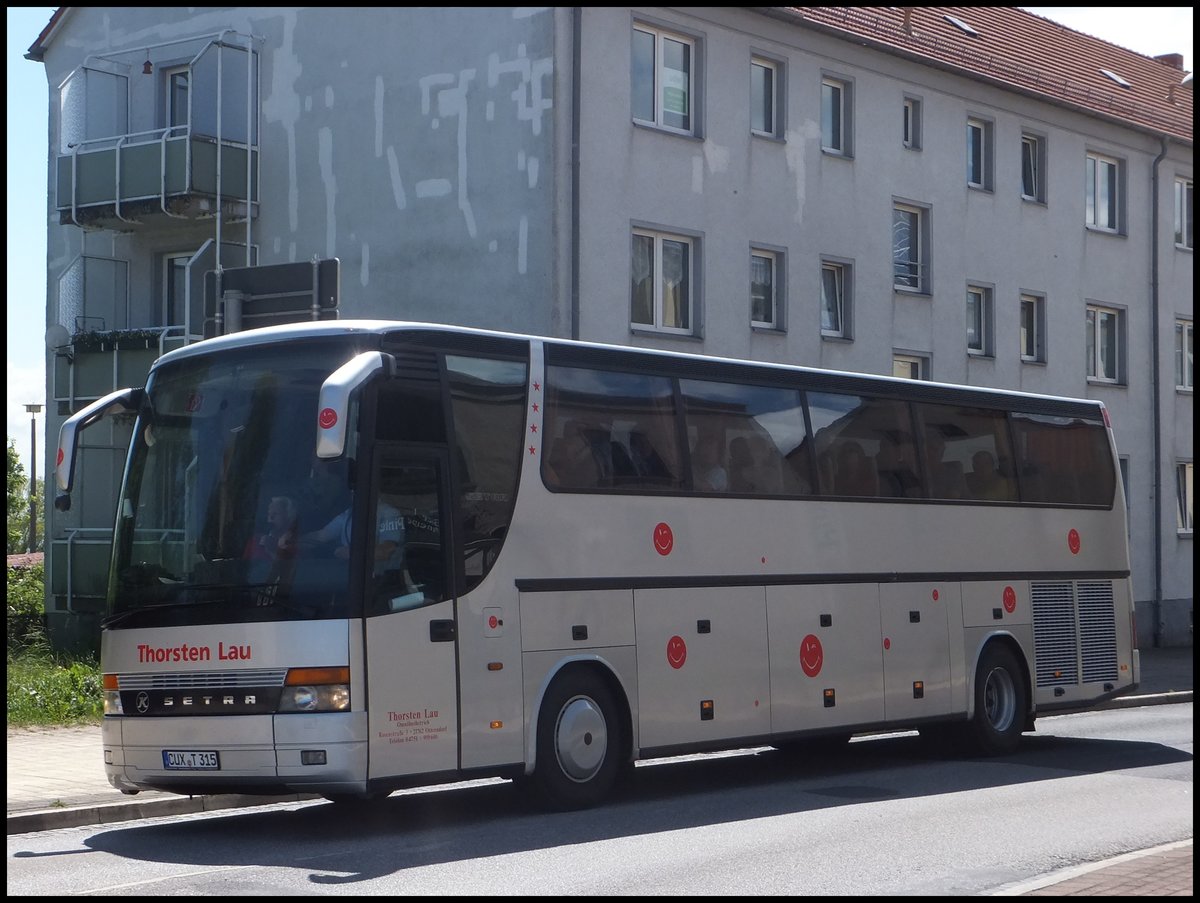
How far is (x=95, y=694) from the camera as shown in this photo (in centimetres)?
1833

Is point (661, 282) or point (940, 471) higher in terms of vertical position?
point (661, 282)

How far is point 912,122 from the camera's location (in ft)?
102

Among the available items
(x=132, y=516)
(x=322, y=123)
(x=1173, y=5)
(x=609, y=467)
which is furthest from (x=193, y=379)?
(x=322, y=123)

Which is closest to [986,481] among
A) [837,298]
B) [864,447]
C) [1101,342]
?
[864,447]

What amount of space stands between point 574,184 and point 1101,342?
50.9 feet

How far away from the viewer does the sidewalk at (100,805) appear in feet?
25.5

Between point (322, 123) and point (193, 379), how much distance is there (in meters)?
16.7

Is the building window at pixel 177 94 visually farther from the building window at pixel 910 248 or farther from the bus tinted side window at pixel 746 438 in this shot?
the bus tinted side window at pixel 746 438

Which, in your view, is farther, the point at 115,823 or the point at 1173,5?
the point at 115,823

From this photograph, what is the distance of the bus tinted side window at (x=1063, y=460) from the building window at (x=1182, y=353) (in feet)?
68.0

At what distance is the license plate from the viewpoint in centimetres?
1048

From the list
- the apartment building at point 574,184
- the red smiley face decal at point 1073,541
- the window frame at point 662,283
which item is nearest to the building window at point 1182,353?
the apartment building at point 574,184

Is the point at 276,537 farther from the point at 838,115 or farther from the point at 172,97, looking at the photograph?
the point at 838,115

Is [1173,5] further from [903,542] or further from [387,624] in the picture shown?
[903,542]
